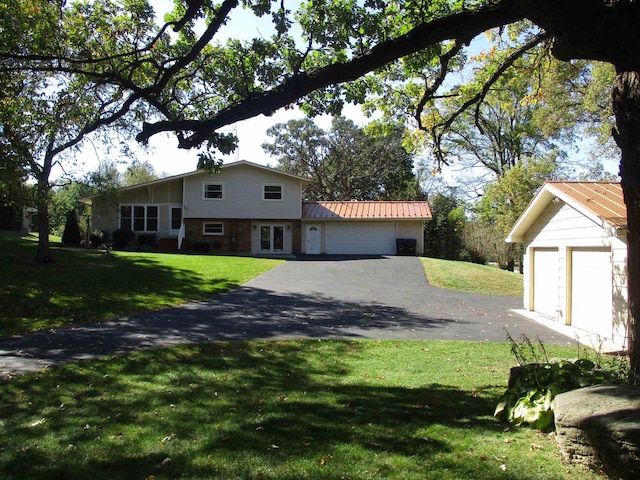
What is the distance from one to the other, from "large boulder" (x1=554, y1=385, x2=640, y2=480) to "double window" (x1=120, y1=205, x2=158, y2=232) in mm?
32232

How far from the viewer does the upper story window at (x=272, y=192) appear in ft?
108

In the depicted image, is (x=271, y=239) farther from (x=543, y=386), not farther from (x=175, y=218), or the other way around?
(x=543, y=386)

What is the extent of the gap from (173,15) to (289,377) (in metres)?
6.58

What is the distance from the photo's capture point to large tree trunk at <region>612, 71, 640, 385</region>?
14.7ft

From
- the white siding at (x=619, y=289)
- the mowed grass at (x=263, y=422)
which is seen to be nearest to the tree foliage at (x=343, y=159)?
the white siding at (x=619, y=289)

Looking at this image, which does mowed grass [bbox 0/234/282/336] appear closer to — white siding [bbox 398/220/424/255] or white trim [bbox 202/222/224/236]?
white trim [bbox 202/222/224/236]

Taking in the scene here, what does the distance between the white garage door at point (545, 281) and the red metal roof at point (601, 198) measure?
1948mm

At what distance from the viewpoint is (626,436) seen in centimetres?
333

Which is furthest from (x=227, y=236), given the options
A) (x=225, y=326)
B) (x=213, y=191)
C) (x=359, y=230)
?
(x=225, y=326)

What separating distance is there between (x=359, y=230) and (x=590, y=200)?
22.3 meters

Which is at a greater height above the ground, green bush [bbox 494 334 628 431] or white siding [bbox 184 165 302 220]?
white siding [bbox 184 165 302 220]

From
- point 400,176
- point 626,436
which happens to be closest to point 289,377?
point 626,436

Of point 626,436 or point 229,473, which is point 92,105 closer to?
point 229,473

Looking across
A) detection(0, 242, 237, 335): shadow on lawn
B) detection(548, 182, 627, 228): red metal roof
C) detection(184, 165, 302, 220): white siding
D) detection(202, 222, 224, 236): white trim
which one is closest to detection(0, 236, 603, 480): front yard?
detection(0, 242, 237, 335): shadow on lawn
